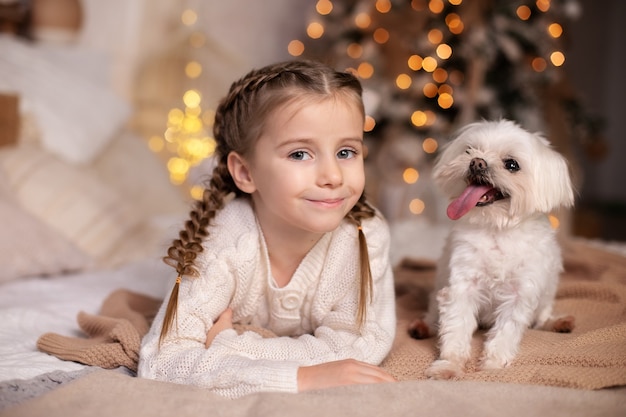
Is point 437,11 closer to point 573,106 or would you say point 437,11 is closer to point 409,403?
point 573,106

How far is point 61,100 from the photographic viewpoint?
2.71m

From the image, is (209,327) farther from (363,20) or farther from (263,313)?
(363,20)

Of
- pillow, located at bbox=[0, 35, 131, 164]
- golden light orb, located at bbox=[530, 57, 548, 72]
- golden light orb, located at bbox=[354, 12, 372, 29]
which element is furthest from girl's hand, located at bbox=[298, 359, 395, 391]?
golden light orb, located at bbox=[530, 57, 548, 72]

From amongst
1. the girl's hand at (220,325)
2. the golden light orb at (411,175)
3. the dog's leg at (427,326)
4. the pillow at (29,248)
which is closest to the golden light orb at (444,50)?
the golden light orb at (411,175)

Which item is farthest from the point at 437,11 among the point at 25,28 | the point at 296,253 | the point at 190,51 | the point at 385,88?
the point at 296,253

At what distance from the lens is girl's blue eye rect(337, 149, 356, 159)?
1.46 meters

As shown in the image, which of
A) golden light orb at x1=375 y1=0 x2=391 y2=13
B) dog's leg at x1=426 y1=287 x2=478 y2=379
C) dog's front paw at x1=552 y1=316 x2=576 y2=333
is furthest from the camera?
golden light orb at x1=375 y1=0 x2=391 y2=13

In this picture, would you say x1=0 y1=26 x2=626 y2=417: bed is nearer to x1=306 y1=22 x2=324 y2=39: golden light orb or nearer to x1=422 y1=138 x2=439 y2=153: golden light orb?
x1=422 y1=138 x2=439 y2=153: golden light orb

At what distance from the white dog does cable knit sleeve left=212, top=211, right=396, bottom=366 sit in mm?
125

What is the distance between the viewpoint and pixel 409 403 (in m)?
1.10

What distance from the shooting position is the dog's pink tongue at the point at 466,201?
1.46 metres

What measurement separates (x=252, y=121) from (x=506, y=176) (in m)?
0.54

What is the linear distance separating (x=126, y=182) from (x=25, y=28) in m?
1.14

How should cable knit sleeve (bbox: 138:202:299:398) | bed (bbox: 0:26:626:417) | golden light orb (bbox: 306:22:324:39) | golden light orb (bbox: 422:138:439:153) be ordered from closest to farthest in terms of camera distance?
1. bed (bbox: 0:26:626:417)
2. cable knit sleeve (bbox: 138:202:299:398)
3. golden light orb (bbox: 422:138:439:153)
4. golden light orb (bbox: 306:22:324:39)
